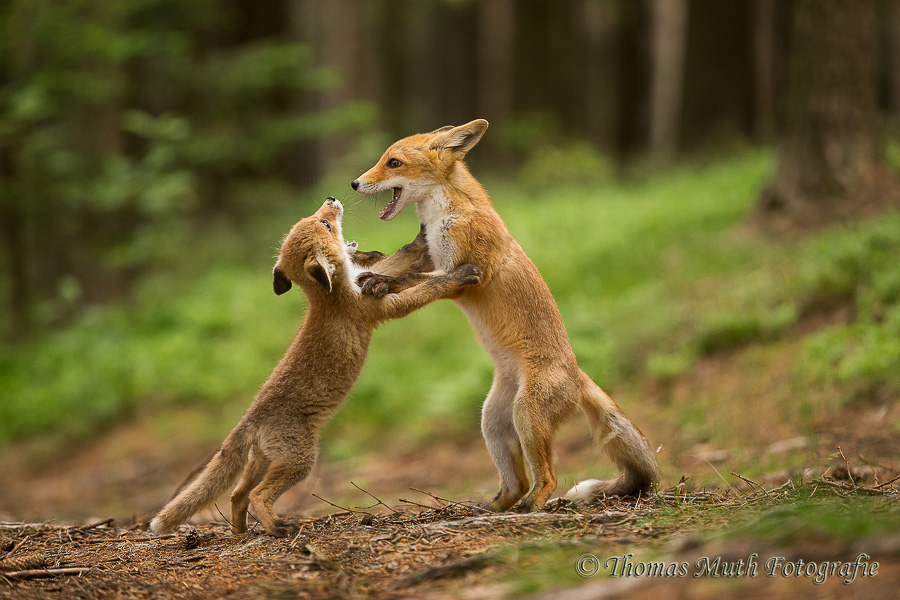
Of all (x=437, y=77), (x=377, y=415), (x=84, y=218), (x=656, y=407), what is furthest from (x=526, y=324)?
(x=437, y=77)

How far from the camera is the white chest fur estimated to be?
5543mm

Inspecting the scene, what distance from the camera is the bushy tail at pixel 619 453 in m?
5.11

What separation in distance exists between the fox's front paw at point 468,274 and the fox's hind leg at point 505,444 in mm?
712

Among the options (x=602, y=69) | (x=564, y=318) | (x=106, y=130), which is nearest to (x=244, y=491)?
(x=564, y=318)

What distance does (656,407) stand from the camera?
884 cm

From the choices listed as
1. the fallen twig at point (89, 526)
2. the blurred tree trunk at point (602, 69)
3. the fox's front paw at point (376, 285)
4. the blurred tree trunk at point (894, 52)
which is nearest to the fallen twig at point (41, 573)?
the fallen twig at point (89, 526)

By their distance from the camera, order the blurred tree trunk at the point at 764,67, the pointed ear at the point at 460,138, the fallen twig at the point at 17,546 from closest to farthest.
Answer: the fallen twig at the point at 17,546
the pointed ear at the point at 460,138
the blurred tree trunk at the point at 764,67

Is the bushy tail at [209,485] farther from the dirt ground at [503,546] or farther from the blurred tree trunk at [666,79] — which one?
the blurred tree trunk at [666,79]

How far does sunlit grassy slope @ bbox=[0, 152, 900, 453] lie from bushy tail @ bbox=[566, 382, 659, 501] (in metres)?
2.41

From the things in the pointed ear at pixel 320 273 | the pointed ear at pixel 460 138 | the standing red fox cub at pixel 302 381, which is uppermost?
the pointed ear at pixel 460 138

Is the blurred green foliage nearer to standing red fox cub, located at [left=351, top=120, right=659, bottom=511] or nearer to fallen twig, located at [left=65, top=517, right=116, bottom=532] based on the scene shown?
fallen twig, located at [left=65, top=517, right=116, bottom=532]

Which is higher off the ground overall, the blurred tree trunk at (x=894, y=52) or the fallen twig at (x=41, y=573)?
the blurred tree trunk at (x=894, y=52)

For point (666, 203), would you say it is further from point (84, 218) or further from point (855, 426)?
point (84, 218)

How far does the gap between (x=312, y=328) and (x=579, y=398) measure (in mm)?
1921
